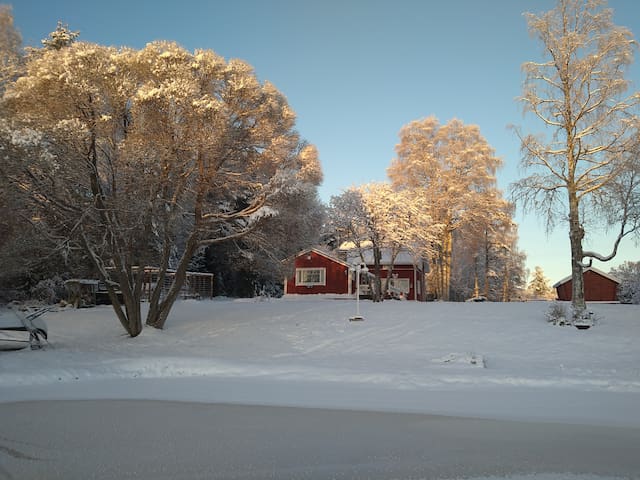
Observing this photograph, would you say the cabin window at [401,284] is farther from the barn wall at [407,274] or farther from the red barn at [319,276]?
the red barn at [319,276]

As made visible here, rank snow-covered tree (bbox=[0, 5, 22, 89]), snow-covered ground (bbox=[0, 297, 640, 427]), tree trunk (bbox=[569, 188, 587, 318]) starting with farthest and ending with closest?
tree trunk (bbox=[569, 188, 587, 318])
snow-covered tree (bbox=[0, 5, 22, 89])
snow-covered ground (bbox=[0, 297, 640, 427])

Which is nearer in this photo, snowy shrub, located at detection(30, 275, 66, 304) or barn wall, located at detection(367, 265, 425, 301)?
snowy shrub, located at detection(30, 275, 66, 304)

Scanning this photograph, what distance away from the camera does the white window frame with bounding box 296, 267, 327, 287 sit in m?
39.0

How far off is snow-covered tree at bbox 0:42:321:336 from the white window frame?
69.1ft

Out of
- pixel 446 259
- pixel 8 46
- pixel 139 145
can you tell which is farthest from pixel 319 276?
pixel 139 145

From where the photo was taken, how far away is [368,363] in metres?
12.4

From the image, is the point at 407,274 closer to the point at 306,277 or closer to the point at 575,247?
the point at 306,277

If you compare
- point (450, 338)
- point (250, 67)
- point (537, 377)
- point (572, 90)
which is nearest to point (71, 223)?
point (250, 67)

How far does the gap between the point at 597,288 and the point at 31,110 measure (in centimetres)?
3951

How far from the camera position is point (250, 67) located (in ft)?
55.7

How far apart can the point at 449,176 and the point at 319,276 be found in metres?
12.2

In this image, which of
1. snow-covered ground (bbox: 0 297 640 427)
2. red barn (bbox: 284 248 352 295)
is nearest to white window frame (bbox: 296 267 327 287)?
red barn (bbox: 284 248 352 295)

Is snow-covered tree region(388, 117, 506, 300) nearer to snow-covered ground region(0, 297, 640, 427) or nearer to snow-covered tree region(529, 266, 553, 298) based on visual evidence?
snow-covered ground region(0, 297, 640, 427)

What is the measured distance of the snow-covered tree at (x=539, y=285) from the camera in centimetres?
8750
